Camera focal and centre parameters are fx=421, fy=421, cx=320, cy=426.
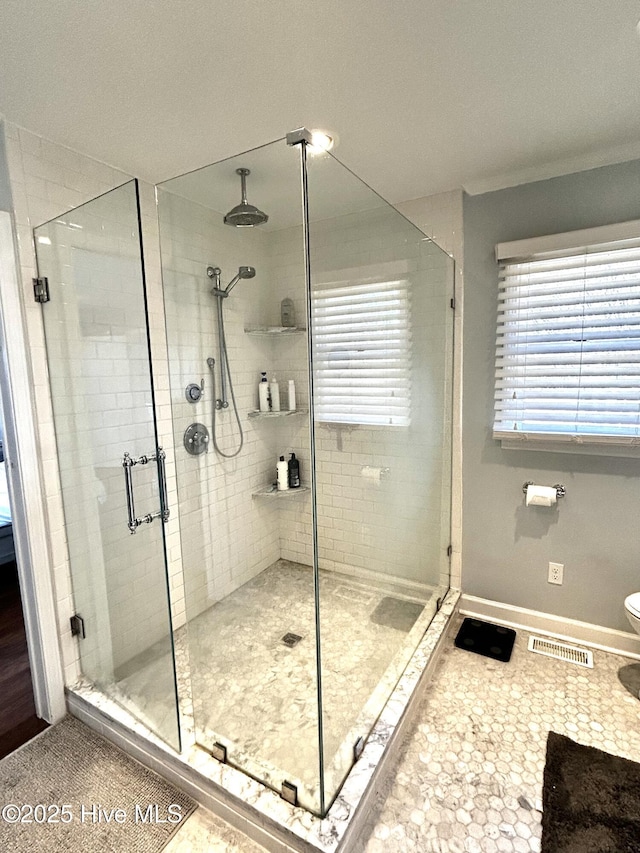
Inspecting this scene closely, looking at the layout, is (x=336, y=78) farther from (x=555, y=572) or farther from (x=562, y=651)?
(x=562, y=651)

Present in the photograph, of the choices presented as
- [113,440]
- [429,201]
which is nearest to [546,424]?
[429,201]

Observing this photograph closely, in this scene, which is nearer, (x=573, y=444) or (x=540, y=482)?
(x=573, y=444)

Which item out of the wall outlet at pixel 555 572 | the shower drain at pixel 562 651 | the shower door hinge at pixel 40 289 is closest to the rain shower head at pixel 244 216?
the shower door hinge at pixel 40 289

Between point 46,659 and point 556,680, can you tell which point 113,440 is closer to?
point 46,659

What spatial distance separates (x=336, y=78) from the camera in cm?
143

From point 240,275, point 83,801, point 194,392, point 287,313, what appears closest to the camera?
point 83,801

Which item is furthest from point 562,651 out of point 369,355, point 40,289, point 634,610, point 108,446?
point 40,289

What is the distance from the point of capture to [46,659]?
71.1 inches

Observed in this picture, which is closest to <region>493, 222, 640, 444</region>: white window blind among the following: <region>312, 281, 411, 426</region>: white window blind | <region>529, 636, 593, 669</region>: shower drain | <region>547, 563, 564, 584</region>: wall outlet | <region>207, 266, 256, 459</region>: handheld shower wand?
<region>312, 281, 411, 426</region>: white window blind

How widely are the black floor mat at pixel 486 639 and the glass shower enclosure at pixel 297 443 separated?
221 millimetres

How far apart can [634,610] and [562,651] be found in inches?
19.2

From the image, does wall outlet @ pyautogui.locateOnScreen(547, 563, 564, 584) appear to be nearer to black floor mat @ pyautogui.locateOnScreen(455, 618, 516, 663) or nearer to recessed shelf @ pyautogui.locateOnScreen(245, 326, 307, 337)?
black floor mat @ pyautogui.locateOnScreen(455, 618, 516, 663)

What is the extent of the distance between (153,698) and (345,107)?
2.41 metres

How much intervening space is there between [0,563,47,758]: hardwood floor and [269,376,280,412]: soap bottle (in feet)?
5.64
